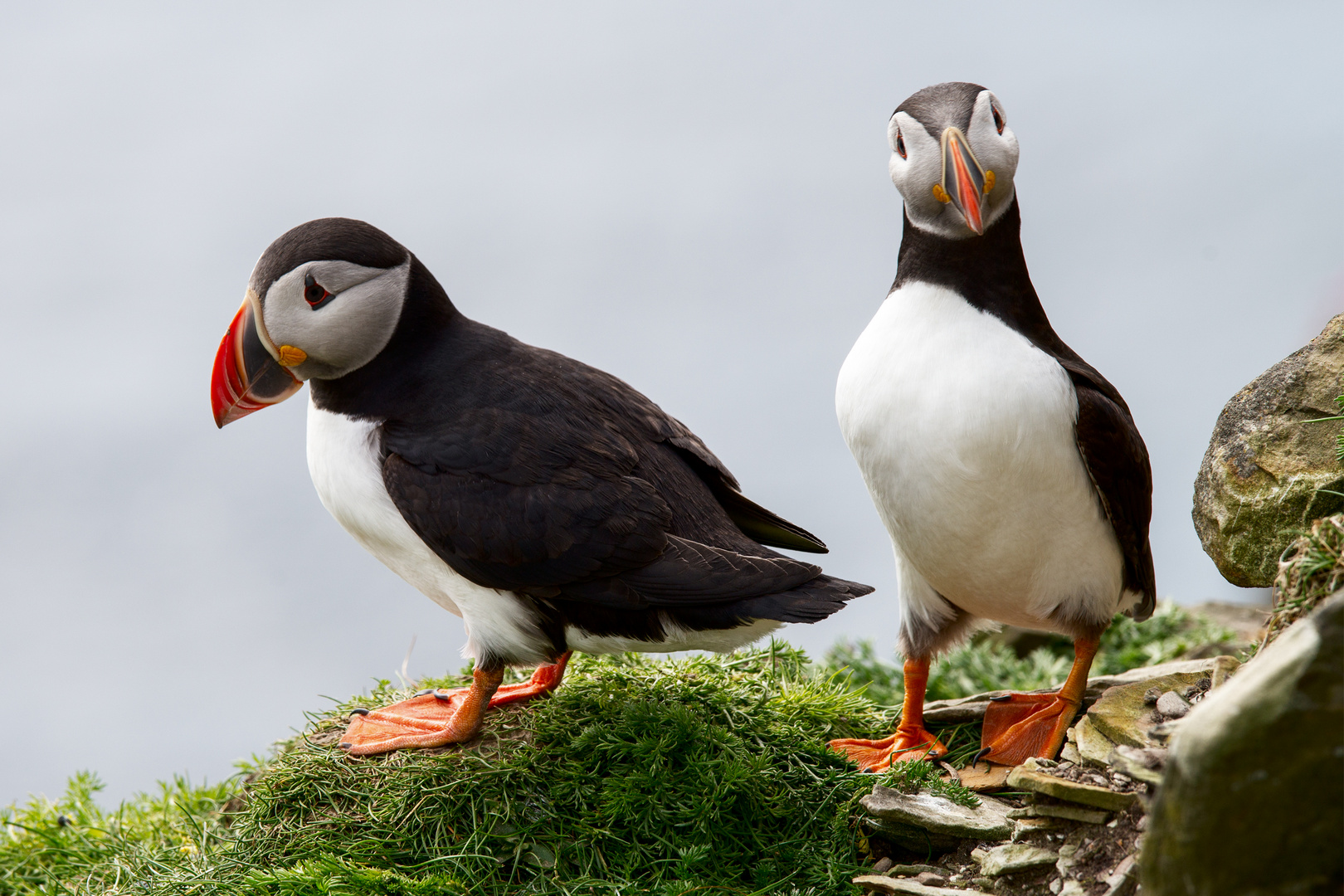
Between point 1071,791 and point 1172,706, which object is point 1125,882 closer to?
point 1071,791

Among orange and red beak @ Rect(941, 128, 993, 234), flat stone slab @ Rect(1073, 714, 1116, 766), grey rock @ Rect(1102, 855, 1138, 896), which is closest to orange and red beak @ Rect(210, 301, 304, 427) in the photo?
orange and red beak @ Rect(941, 128, 993, 234)

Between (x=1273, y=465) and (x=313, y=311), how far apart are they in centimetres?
293

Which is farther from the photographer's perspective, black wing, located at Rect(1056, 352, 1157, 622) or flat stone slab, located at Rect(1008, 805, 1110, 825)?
black wing, located at Rect(1056, 352, 1157, 622)

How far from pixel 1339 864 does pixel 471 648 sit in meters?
2.52

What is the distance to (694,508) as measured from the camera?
366 cm

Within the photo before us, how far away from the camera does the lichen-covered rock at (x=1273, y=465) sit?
10.8ft

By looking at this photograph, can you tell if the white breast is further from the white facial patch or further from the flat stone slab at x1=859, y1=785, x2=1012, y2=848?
the flat stone slab at x1=859, y1=785, x2=1012, y2=848

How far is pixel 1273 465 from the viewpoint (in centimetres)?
337

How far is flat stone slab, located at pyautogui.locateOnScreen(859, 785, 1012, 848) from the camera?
3.19 meters

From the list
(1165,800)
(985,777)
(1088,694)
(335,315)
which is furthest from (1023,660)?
(1165,800)

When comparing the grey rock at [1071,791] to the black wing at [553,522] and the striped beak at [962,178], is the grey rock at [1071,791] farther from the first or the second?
the striped beak at [962,178]

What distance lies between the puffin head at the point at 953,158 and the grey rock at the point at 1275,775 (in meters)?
1.65

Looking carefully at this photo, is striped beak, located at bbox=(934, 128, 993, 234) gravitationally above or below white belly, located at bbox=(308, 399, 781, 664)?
above

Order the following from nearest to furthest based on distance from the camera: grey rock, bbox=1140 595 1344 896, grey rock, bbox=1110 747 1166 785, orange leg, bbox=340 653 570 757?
grey rock, bbox=1140 595 1344 896, grey rock, bbox=1110 747 1166 785, orange leg, bbox=340 653 570 757
